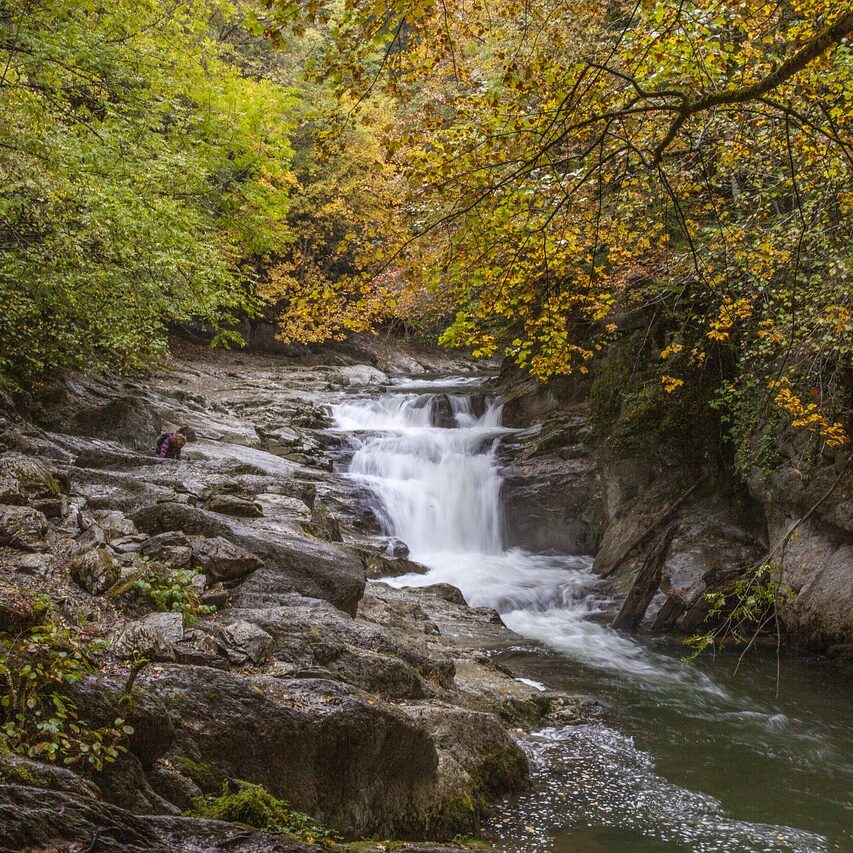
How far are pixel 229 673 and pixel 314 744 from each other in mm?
757

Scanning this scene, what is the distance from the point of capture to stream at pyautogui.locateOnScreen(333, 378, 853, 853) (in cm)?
576

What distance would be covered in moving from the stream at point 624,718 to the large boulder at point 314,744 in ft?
3.04

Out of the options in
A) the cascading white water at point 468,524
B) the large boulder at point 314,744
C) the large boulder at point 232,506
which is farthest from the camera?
the cascading white water at point 468,524

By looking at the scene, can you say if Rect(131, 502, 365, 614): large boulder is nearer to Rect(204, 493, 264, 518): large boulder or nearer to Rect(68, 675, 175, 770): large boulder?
Rect(204, 493, 264, 518): large boulder

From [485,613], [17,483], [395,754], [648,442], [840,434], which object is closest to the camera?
[395,754]

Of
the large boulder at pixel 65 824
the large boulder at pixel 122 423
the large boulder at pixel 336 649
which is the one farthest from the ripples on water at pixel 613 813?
the large boulder at pixel 122 423

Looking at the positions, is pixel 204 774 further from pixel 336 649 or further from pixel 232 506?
pixel 232 506

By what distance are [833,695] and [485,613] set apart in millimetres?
5007

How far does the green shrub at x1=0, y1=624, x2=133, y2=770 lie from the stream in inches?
123

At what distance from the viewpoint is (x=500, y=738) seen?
6.18 m

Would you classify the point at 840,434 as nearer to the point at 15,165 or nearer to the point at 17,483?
the point at 17,483

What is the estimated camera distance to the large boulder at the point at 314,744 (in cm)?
446

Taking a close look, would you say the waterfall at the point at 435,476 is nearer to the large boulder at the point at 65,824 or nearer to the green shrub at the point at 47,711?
the green shrub at the point at 47,711

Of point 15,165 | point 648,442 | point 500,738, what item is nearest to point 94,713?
point 500,738
